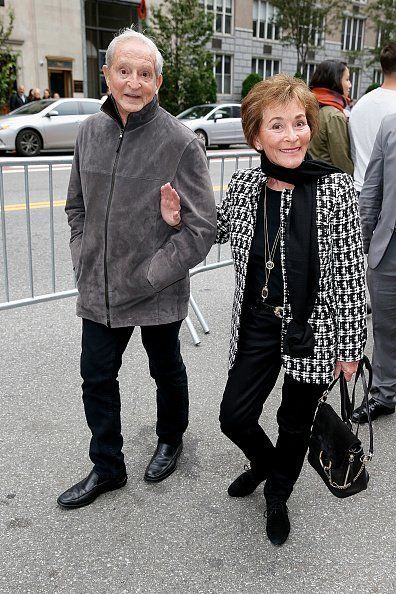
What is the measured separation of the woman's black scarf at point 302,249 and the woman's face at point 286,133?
4 centimetres

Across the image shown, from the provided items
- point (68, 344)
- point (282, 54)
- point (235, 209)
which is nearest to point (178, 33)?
point (282, 54)

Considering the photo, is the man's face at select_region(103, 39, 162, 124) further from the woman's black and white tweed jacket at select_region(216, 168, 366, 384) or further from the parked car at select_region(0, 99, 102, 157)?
the parked car at select_region(0, 99, 102, 157)

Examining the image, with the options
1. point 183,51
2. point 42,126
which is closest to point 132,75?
point 42,126

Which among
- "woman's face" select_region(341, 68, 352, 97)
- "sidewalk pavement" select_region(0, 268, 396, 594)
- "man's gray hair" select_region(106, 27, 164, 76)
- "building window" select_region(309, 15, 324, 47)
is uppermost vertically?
"building window" select_region(309, 15, 324, 47)

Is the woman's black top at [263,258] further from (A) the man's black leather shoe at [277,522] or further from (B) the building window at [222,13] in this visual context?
(B) the building window at [222,13]

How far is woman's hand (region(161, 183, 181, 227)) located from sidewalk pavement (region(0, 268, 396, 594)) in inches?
51.4

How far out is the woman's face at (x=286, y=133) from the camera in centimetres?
219

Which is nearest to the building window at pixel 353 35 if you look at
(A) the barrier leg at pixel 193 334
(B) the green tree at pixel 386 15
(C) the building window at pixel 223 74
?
(B) the green tree at pixel 386 15

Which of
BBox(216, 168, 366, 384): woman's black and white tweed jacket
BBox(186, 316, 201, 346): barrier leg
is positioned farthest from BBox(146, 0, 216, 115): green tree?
BBox(216, 168, 366, 384): woman's black and white tweed jacket

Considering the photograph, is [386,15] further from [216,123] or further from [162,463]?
[162,463]

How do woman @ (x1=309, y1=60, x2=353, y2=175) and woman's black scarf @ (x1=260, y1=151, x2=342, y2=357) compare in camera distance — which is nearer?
woman's black scarf @ (x1=260, y1=151, x2=342, y2=357)

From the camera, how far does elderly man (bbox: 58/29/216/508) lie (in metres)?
2.44

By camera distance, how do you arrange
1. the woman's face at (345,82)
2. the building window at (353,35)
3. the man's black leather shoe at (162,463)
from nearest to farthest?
the man's black leather shoe at (162,463), the woman's face at (345,82), the building window at (353,35)

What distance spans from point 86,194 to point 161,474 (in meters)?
1.39
